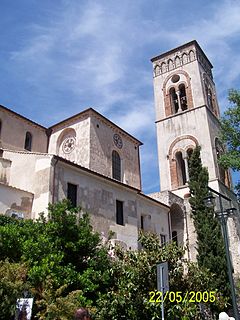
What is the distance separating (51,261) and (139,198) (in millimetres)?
9552

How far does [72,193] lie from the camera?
1562 centimetres

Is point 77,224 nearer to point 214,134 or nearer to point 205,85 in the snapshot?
point 214,134

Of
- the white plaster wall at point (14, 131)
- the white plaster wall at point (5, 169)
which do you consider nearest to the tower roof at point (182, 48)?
the white plaster wall at point (14, 131)

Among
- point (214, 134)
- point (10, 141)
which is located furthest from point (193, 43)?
point (10, 141)

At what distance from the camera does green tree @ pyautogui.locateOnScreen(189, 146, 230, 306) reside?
18.1 metres

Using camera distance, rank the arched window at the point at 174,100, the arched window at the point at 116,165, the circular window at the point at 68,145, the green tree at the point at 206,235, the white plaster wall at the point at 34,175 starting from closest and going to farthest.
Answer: the white plaster wall at the point at 34,175 → the green tree at the point at 206,235 → the circular window at the point at 68,145 → the arched window at the point at 116,165 → the arched window at the point at 174,100

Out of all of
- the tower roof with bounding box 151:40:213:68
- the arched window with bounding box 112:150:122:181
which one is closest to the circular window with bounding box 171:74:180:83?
the tower roof with bounding box 151:40:213:68

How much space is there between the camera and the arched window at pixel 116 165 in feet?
79.2

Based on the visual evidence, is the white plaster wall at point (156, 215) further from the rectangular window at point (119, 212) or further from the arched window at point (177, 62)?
the arched window at point (177, 62)

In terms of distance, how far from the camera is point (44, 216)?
14.0 metres

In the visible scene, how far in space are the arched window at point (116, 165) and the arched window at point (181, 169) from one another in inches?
296

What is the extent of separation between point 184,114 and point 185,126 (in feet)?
4.28

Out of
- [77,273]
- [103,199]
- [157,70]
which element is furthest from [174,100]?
[77,273]

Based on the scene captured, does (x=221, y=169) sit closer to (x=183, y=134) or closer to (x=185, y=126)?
(x=183, y=134)
